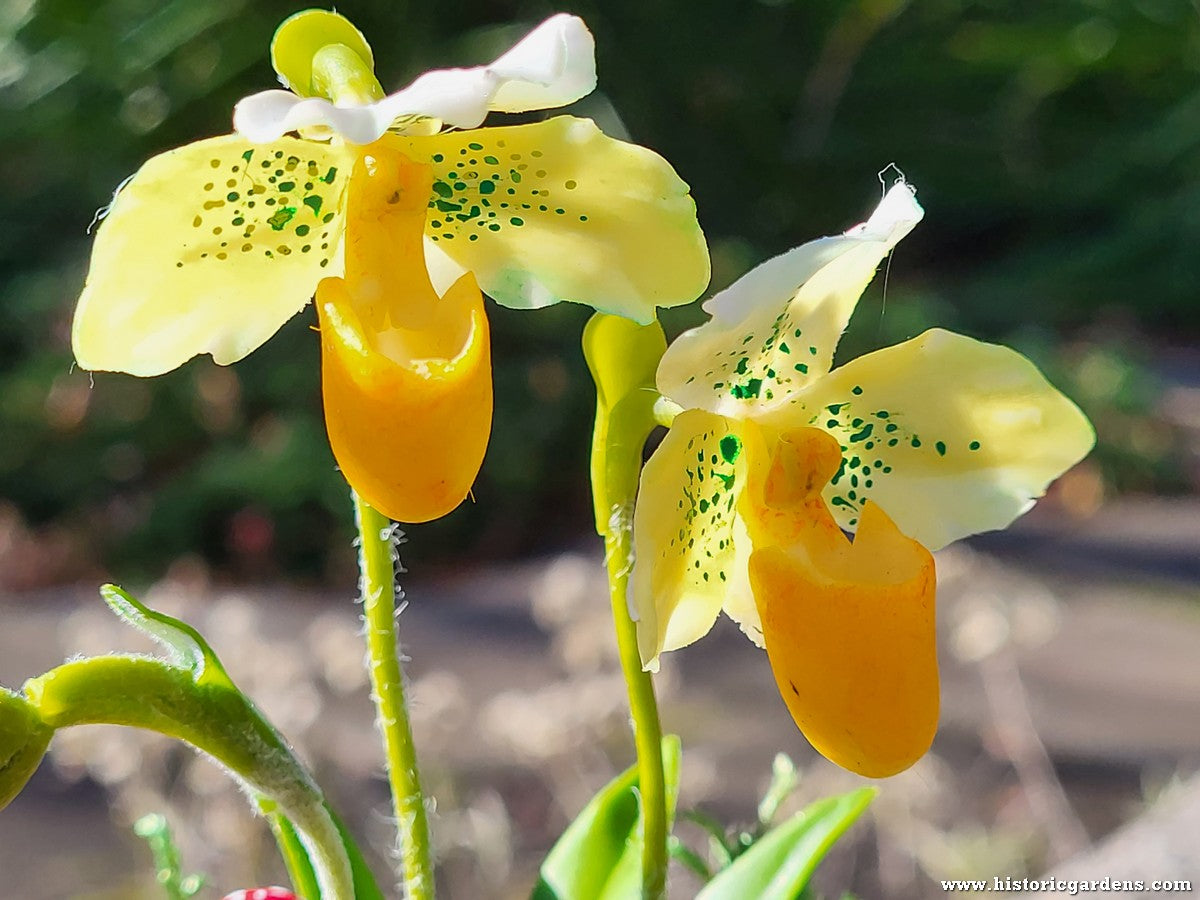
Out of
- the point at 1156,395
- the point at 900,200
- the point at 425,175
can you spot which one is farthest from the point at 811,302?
the point at 1156,395

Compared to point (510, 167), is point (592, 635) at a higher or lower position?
lower

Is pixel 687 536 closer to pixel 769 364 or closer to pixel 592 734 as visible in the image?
pixel 769 364

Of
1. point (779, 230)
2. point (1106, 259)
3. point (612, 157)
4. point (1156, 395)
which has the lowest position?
point (1106, 259)

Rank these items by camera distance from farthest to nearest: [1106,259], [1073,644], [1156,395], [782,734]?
[1106,259]
[1156,395]
[1073,644]
[782,734]

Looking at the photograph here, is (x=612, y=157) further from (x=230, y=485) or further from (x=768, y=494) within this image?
(x=230, y=485)

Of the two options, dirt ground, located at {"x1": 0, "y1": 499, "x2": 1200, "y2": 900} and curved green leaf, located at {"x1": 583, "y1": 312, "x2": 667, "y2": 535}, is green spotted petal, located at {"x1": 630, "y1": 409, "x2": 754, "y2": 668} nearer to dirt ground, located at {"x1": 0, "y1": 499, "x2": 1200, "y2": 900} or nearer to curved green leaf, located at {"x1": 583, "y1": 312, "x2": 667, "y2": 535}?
curved green leaf, located at {"x1": 583, "y1": 312, "x2": 667, "y2": 535}

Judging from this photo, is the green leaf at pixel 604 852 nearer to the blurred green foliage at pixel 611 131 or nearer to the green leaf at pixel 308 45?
the green leaf at pixel 308 45

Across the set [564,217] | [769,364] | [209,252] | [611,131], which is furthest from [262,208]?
[611,131]
